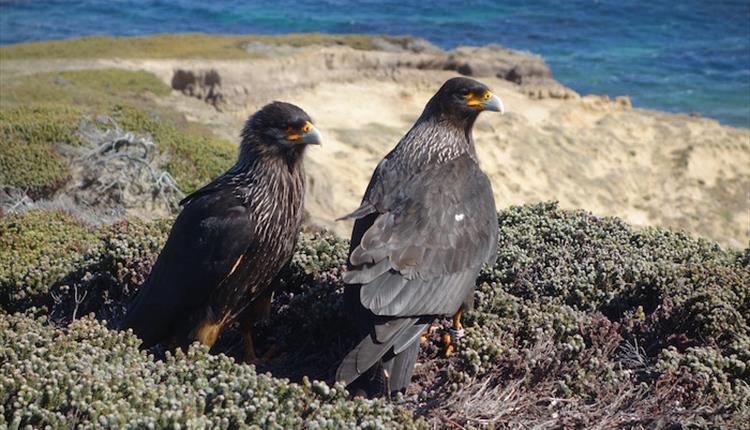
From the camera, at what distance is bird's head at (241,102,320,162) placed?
575 centimetres

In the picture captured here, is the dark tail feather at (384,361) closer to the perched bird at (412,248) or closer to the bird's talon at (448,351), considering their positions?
the perched bird at (412,248)

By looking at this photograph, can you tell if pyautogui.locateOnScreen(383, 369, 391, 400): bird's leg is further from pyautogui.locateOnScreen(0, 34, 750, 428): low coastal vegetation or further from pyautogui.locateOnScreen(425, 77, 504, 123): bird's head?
pyautogui.locateOnScreen(425, 77, 504, 123): bird's head

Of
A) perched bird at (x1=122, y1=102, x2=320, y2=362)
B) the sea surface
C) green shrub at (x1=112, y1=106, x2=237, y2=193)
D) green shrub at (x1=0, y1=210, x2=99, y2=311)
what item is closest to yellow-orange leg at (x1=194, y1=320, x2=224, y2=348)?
perched bird at (x1=122, y1=102, x2=320, y2=362)

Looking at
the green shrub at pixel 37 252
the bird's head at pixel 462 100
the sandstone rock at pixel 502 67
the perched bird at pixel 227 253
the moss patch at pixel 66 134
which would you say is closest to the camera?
the perched bird at pixel 227 253

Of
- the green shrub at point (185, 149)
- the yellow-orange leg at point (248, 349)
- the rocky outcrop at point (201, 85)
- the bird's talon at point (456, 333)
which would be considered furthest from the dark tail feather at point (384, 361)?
the rocky outcrop at point (201, 85)

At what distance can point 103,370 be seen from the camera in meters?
4.25

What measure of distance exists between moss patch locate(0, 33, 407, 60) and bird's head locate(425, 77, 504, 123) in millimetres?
20910

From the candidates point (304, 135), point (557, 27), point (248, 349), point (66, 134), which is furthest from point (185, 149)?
point (557, 27)

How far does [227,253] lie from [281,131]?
101 cm

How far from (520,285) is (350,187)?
10.9 m

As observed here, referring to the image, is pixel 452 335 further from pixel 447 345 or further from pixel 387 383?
pixel 387 383

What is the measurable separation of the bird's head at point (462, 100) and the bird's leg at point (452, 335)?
1.76 meters

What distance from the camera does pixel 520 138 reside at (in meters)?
21.2

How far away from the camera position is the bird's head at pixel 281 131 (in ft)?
18.9
